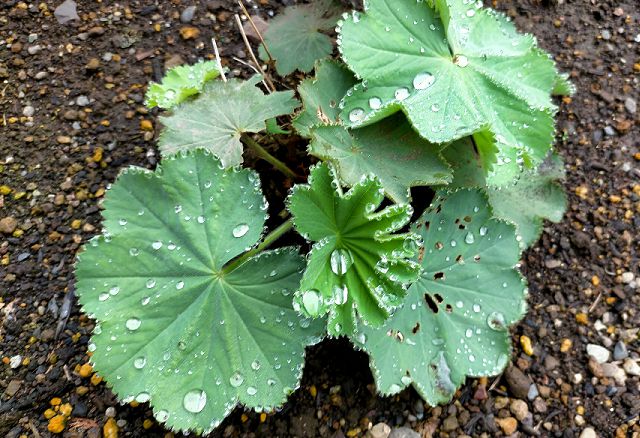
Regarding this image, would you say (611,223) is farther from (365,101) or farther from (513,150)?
(365,101)

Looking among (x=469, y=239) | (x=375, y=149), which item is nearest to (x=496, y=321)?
(x=469, y=239)

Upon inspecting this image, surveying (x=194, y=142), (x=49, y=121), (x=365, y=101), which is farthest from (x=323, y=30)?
(x=49, y=121)

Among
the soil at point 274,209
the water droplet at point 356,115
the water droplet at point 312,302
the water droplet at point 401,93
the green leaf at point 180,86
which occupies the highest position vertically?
the water droplet at point 401,93

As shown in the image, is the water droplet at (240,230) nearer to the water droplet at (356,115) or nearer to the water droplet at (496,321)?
the water droplet at (356,115)

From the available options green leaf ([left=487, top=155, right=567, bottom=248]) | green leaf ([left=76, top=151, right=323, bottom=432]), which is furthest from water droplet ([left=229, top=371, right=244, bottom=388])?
green leaf ([left=487, top=155, right=567, bottom=248])

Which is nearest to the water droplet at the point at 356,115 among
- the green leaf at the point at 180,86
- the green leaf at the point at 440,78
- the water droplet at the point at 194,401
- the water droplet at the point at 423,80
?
the green leaf at the point at 440,78

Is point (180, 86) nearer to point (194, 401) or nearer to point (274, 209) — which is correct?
point (274, 209)
